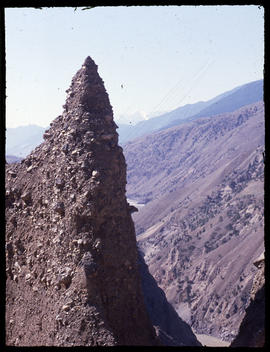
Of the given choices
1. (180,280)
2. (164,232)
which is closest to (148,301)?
(180,280)

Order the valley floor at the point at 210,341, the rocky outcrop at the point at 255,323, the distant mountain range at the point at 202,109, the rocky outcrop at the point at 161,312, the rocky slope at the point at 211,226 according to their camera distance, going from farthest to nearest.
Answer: the distant mountain range at the point at 202,109 < the rocky slope at the point at 211,226 < the valley floor at the point at 210,341 < the rocky outcrop at the point at 161,312 < the rocky outcrop at the point at 255,323

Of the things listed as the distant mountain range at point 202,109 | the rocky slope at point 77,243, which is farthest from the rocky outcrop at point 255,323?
the distant mountain range at point 202,109

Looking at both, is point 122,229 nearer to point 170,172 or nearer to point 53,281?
point 53,281

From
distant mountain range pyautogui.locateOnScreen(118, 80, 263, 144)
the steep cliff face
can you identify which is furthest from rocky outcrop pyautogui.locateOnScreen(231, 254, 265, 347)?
distant mountain range pyautogui.locateOnScreen(118, 80, 263, 144)

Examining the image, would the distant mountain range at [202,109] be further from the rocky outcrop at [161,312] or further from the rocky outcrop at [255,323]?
the rocky outcrop at [255,323]

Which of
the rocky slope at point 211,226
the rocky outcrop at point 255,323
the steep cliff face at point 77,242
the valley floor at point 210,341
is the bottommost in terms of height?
the valley floor at point 210,341

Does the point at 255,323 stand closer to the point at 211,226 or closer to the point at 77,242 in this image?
the point at 77,242
